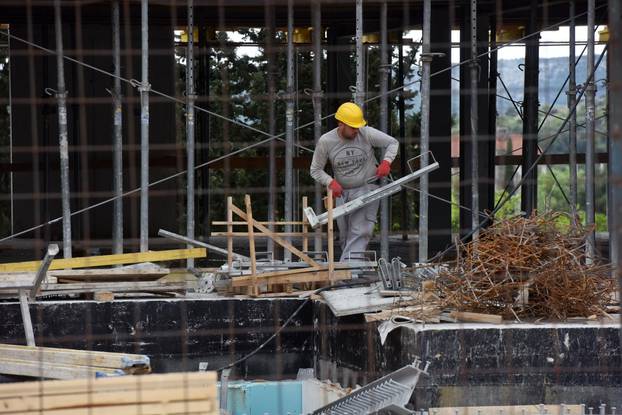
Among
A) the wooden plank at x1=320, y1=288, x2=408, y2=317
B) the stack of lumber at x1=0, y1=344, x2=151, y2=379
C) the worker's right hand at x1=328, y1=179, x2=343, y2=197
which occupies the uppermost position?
the worker's right hand at x1=328, y1=179, x2=343, y2=197

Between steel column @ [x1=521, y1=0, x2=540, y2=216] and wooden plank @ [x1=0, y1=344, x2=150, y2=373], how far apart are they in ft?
20.9

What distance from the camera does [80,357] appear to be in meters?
8.32

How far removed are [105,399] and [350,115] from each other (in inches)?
204

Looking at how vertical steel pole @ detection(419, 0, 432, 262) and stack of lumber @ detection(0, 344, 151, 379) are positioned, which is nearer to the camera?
stack of lumber @ detection(0, 344, 151, 379)

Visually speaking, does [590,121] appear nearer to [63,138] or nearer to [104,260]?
[104,260]

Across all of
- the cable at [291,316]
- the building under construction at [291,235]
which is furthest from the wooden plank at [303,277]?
the cable at [291,316]

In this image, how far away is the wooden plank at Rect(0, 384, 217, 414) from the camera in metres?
6.09

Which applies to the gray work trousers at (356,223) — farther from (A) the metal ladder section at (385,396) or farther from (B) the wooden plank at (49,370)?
(B) the wooden plank at (49,370)

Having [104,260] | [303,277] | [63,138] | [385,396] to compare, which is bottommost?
[385,396]

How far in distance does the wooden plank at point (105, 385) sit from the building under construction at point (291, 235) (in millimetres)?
11

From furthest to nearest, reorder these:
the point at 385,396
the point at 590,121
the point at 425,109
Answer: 1. the point at 425,109
2. the point at 590,121
3. the point at 385,396

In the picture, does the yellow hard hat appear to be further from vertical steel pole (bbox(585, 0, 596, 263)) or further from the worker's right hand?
vertical steel pole (bbox(585, 0, 596, 263))

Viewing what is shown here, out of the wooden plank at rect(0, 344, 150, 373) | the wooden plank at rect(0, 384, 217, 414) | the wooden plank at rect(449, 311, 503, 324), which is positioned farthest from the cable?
the wooden plank at rect(0, 384, 217, 414)

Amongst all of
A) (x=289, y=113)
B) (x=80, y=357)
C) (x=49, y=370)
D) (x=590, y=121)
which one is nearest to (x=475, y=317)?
(x=80, y=357)
